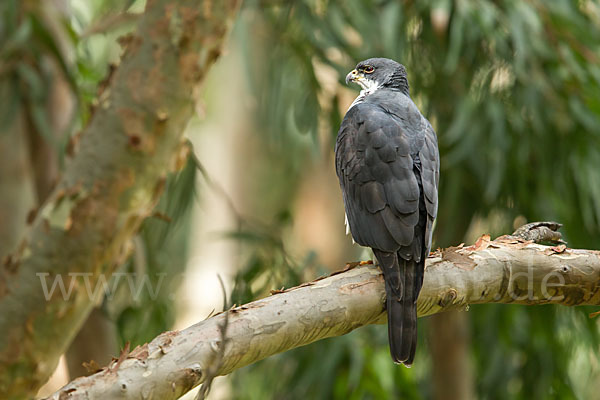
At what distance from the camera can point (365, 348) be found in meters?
3.24

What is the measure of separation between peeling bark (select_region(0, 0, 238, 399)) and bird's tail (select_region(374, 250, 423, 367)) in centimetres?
93

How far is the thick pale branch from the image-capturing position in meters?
1.29

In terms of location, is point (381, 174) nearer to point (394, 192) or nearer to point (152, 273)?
point (394, 192)

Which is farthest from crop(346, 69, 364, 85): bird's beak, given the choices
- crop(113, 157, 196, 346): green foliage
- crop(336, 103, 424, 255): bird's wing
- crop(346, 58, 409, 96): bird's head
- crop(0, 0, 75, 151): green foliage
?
crop(0, 0, 75, 151): green foliage

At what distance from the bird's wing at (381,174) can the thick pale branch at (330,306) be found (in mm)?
136

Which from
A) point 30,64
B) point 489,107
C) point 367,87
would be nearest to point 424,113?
point 489,107

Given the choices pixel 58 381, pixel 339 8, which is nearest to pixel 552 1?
pixel 339 8

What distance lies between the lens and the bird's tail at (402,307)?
1685 mm

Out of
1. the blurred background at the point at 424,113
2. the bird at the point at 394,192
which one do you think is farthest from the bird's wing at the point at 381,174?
the blurred background at the point at 424,113

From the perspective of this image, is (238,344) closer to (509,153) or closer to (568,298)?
(568,298)

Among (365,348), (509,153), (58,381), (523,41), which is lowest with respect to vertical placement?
(58,381)

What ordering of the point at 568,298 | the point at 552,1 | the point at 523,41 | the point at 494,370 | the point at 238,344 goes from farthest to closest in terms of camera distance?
1. the point at 494,370
2. the point at 552,1
3. the point at 523,41
4. the point at 568,298
5. the point at 238,344

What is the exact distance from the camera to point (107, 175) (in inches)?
88.9

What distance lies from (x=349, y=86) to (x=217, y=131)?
18.9ft
